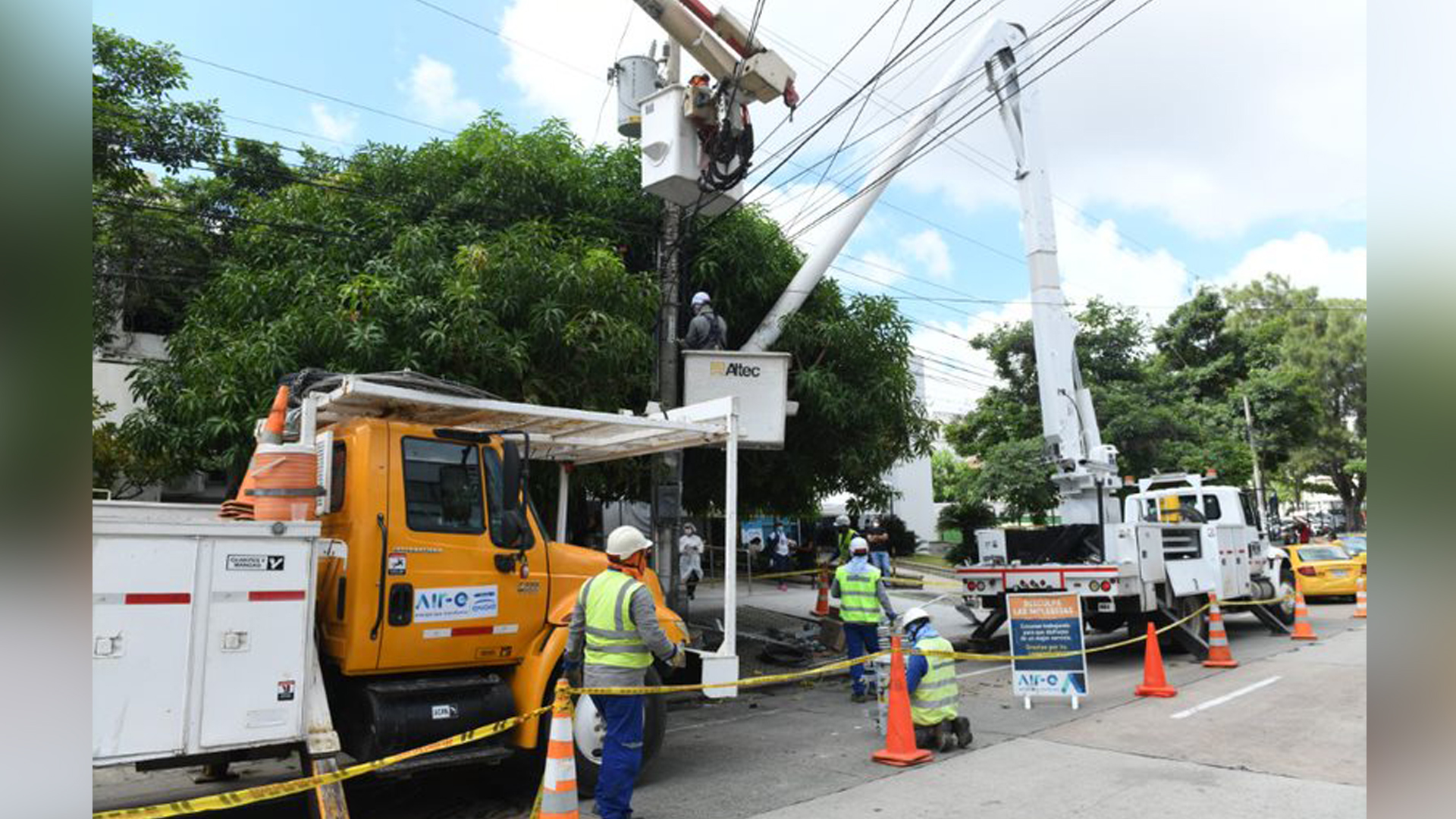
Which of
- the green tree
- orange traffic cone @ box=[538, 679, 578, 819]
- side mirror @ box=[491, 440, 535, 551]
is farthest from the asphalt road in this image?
the green tree

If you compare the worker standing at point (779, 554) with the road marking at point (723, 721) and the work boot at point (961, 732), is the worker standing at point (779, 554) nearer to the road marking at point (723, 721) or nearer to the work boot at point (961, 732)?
the road marking at point (723, 721)

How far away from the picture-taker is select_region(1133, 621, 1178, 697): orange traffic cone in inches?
402

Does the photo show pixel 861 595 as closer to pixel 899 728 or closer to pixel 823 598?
pixel 899 728

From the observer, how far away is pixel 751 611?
18438 mm

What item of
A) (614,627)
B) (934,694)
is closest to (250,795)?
(614,627)

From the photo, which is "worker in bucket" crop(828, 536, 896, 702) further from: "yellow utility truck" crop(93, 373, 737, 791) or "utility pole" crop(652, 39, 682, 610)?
"yellow utility truck" crop(93, 373, 737, 791)

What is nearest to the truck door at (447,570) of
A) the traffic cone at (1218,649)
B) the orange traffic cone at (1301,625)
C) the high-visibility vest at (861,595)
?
the high-visibility vest at (861,595)

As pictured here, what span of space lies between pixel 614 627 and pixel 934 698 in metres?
3.46

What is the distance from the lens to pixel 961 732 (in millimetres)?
8070

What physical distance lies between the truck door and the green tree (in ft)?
9.03

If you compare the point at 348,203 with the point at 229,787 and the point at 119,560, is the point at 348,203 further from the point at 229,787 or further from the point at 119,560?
the point at 119,560
